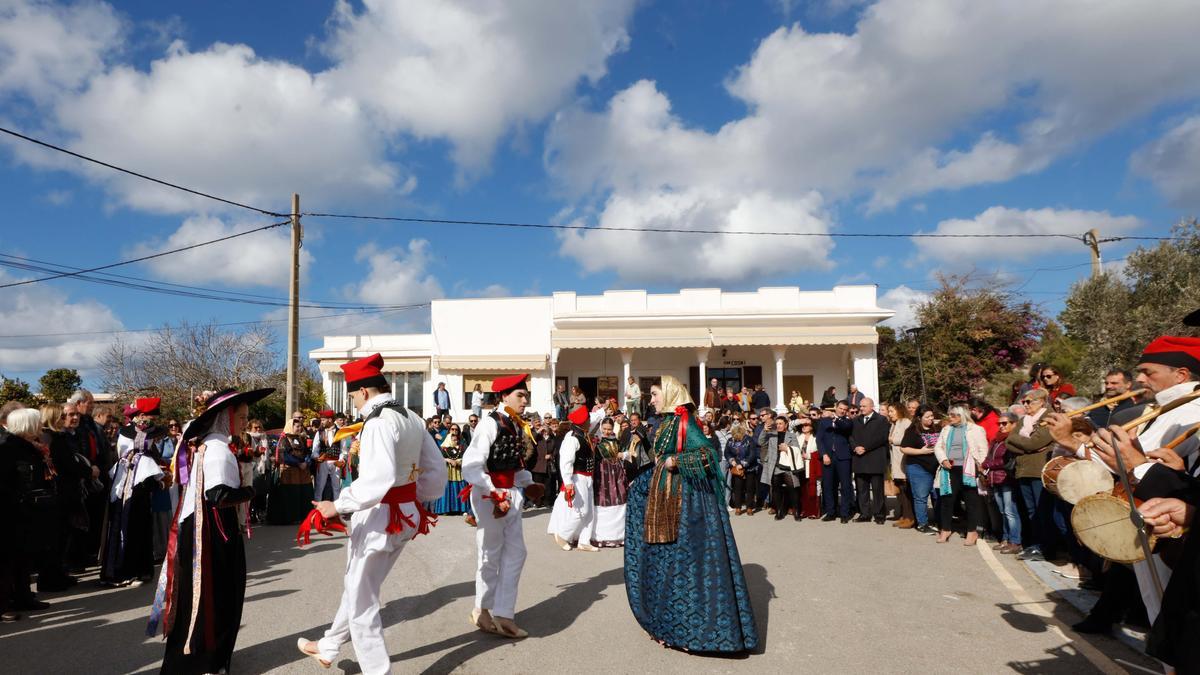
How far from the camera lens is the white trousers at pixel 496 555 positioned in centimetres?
552

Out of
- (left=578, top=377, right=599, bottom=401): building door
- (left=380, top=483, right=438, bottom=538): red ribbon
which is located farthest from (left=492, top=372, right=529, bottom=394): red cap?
(left=578, top=377, right=599, bottom=401): building door

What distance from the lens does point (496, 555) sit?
561cm

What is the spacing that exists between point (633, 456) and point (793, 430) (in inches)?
133

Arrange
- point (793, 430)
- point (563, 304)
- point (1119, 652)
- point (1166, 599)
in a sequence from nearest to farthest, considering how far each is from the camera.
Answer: point (1166, 599) < point (1119, 652) < point (793, 430) < point (563, 304)

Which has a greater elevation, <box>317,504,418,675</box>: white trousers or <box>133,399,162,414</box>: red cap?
<box>133,399,162,414</box>: red cap

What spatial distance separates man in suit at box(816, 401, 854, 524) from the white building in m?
13.2

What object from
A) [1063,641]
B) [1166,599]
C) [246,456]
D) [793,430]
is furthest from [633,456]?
[1166,599]

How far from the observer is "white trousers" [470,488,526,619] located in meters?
5.52

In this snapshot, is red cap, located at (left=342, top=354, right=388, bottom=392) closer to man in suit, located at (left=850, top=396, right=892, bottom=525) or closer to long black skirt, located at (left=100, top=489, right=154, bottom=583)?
long black skirt, located at (left=100, top=489, right=154, bottom=583)

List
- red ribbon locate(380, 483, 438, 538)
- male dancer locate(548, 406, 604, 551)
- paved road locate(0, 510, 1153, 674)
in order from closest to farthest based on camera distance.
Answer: red ribbon locate(380, 483, 438, 538), paved road locate(0, 510, 1153, 674), male dancer locate(548, 406, 604, 551)

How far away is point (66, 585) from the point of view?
292 inches

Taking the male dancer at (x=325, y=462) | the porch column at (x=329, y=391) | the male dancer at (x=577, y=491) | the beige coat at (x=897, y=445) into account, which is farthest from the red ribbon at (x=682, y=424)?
the porch column at (x=329, y=391)

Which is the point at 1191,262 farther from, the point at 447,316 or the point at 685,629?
the point at 447,316

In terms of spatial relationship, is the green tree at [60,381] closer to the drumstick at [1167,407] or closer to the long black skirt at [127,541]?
the long black skirt at [127,541]
